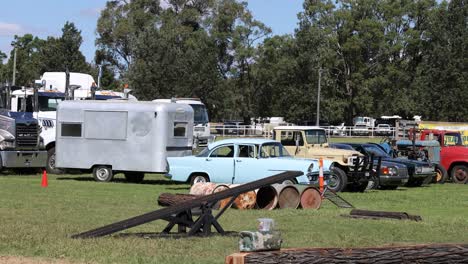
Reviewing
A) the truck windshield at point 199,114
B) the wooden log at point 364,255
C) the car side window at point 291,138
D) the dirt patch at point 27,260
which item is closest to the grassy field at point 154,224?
the dirt patch at point 27,260

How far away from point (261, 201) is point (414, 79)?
63792 millimetres

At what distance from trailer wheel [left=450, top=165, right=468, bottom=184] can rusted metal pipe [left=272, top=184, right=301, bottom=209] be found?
42.1 feet

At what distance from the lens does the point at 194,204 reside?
35.7 ft

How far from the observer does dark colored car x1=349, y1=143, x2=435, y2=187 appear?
24.3 m

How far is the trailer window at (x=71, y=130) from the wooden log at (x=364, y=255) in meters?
17.8

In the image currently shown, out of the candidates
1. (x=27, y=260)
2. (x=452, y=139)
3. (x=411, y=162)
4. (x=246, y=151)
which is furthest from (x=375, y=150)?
(x=27, y=260)

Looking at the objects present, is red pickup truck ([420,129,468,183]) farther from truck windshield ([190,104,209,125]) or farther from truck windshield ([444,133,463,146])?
truck windshield ([190,104,209,125])

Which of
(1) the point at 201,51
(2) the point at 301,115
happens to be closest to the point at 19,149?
(1) the point at 201,51

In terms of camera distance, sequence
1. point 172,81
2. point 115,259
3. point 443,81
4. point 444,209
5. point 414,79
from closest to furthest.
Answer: point 115,259 < point 444,209 < point 443,81 < point 172,81 < point 414,79

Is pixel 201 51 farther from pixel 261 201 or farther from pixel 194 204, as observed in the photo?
pixel 194 204

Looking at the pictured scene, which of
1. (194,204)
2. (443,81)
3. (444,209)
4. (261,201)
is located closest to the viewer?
(194,204)

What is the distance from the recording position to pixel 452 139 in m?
29.2

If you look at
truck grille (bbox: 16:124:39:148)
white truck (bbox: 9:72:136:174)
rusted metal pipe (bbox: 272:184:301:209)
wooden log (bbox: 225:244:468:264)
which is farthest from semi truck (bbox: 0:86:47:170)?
wooden log (bbox: 225:244:468:264)

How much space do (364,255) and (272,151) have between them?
528 inches
